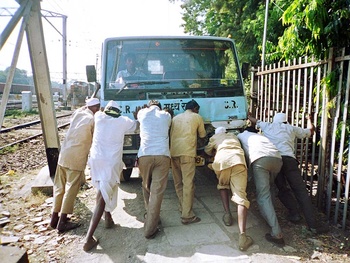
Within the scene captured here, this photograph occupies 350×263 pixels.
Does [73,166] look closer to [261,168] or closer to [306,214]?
[261,168]

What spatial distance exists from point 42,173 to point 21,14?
A: 2783 millimetres

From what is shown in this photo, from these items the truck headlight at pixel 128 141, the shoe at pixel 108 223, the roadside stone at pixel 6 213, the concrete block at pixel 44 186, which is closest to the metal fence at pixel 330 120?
the truck headlight at pixel 128 141

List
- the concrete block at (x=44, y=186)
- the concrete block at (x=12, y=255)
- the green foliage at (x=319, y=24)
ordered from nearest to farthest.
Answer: the concrete block at (x=12, y=255) < the green foliage at (x=319, y=24) < the concrete block at (x=44, y=186)

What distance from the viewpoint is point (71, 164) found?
12.4ft

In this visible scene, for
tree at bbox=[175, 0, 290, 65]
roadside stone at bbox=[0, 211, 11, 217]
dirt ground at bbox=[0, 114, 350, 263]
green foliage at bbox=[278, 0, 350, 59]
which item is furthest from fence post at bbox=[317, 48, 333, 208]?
roadside stone at bbox=[0, 211, 11, 217]

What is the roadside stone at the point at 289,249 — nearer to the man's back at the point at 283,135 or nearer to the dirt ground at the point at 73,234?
the dirt ground at the point at 73,234

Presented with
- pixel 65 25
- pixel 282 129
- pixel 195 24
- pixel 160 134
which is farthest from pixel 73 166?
pixel 65 25

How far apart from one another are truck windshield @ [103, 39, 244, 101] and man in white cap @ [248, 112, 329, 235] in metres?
1.03

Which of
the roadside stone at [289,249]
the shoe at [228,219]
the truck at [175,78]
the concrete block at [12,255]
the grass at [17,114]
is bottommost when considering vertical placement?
the roadside stone at [289,249]

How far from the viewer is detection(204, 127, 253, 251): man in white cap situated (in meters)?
3.32

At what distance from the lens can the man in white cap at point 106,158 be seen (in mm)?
3443

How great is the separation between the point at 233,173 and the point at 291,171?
30.8 inches

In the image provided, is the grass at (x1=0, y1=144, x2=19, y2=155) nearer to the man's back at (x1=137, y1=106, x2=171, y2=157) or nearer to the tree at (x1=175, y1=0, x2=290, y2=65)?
the man's back at (x1=137, y1=106, x2=171, y2=157)

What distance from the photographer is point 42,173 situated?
5.51 meters
